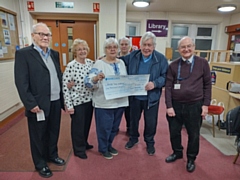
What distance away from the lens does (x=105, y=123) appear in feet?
6.48

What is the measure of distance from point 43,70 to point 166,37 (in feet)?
17.6

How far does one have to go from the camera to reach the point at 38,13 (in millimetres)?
3922

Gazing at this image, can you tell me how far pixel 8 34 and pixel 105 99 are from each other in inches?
105

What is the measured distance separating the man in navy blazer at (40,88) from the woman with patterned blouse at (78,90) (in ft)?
0.33

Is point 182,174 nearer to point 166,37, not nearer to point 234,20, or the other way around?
point 166,37

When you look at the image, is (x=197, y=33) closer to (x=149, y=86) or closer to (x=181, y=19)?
(x=181, y=19)

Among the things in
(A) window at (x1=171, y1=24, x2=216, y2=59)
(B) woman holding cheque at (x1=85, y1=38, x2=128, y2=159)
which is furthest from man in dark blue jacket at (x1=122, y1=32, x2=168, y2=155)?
(A) window at (x1=171, y1=24, x2=216, y2=59)

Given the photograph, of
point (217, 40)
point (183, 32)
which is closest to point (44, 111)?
point (183, 32)

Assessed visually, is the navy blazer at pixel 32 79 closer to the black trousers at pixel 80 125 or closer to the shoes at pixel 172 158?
the black trousers at pixel 80 125

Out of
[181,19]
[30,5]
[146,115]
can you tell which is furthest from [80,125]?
[181,19]

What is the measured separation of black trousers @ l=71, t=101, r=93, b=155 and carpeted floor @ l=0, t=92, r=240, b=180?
0.16 meters

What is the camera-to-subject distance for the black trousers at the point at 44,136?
5.54ft

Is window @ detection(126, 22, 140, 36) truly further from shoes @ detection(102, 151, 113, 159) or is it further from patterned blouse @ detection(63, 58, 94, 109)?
shoes @ detection(102, 151, 113, 159)

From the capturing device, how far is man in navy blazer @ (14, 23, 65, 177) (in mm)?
1520
